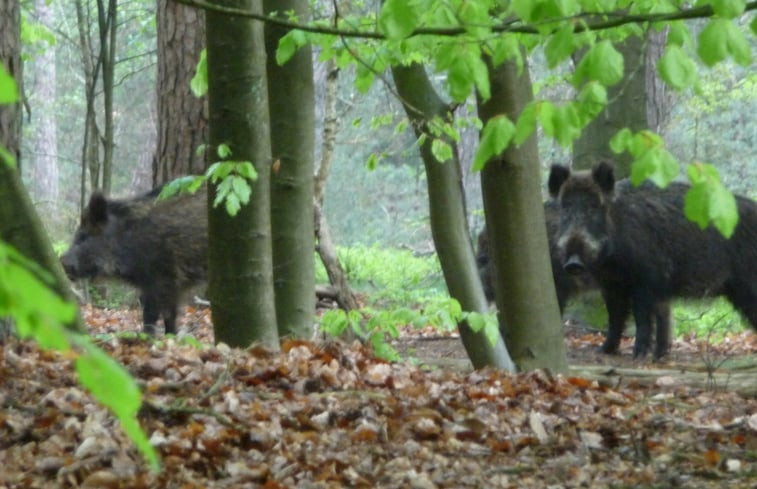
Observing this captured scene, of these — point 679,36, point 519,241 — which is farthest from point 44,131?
point 679,36

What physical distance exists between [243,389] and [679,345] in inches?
361

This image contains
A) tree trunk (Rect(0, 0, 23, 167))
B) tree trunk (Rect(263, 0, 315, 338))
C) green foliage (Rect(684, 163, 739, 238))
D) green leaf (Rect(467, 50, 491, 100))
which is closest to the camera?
green foliage (Rect(684, 163, 739, 238))

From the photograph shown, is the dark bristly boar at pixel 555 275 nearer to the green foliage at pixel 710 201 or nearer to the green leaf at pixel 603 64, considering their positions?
the green leaf at pixel 603 64

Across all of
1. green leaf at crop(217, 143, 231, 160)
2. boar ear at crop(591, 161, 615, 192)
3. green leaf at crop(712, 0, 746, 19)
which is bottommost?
green leaf at crop(712, 0, 746, 19)

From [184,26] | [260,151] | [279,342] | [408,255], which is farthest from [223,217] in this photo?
[408,255]

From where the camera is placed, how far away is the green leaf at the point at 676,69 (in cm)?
349

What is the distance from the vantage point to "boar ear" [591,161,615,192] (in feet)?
39.2

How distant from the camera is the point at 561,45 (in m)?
3.76

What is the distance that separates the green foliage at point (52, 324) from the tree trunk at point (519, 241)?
6280 millimetres

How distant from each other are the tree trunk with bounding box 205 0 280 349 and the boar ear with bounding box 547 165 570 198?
6.62m

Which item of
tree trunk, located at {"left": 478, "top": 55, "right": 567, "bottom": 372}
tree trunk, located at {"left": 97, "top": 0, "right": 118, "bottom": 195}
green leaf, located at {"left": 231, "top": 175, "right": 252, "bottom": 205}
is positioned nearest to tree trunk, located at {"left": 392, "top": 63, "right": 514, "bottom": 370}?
tree trunk, located at {"left": 478, "top": 55, "right": 567, "bottom": 372}

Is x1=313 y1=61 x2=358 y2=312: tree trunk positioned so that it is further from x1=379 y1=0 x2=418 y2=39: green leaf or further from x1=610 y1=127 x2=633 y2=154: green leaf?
x1=610 y1=127 x2=633 y2=154: green leaf

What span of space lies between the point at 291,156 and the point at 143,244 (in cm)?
749

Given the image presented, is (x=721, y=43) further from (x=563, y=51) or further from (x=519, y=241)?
(x=519, y=241)
